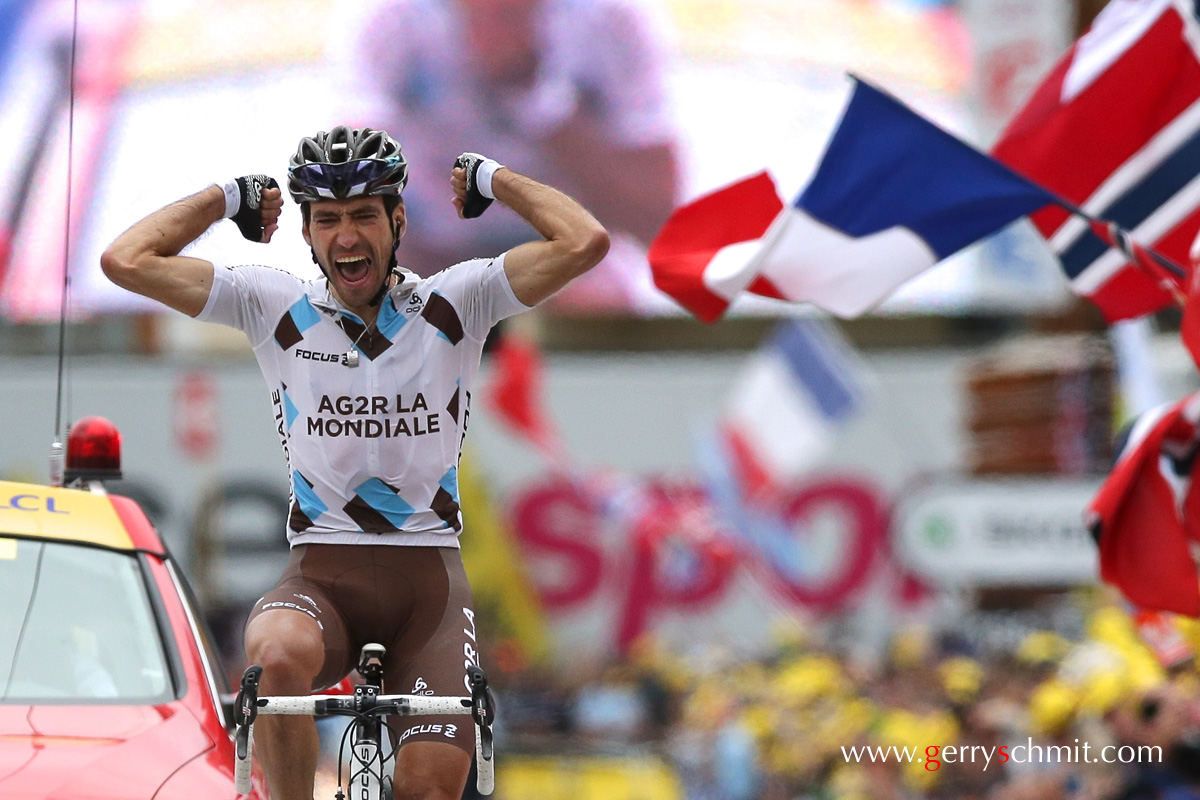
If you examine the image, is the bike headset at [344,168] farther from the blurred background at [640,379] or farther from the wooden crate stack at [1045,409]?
the wooden crate stack at [1045,409]

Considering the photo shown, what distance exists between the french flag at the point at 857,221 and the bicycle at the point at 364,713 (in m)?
2.99

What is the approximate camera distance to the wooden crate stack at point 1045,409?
54.6 feet

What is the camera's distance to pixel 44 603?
15.8 feet

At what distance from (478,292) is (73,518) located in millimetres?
1486

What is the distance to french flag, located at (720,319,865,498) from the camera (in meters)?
17.5

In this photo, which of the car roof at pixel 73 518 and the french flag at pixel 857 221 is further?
the french flag at pixel 857 221

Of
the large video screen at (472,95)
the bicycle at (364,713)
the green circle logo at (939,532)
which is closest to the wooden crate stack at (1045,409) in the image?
the green circle logo at (939,532)

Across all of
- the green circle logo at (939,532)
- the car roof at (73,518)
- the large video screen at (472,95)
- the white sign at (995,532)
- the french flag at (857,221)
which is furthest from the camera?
the large video screen at (472,95)

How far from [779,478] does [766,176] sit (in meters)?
A: 11.4

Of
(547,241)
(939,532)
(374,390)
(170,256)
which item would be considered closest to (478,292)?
(547,241)

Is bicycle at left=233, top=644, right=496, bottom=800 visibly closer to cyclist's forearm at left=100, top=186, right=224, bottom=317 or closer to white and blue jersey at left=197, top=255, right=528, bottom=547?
white and blue jersey at left=197, top=255, right=528, bottom=547

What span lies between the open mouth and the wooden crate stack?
12.4m

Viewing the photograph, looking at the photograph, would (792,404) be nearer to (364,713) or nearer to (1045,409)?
(1045,409)

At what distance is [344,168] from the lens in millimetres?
4309
